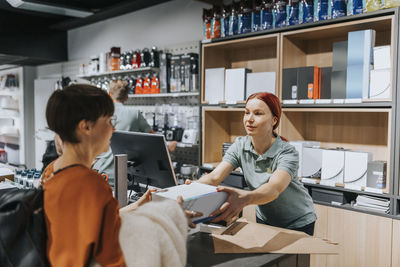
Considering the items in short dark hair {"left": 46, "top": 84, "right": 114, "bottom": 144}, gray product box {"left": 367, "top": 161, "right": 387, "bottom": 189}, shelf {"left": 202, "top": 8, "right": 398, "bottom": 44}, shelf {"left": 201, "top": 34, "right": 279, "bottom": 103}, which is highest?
shelf {"left": 202, "top": 8, "right": 398, "bottom": 44}

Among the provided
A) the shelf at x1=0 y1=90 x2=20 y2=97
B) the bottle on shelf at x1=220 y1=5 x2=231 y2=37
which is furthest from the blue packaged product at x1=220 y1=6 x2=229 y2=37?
the shelf at x1=0 y1=90 x2=20 y2=97

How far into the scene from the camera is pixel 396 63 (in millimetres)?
2199

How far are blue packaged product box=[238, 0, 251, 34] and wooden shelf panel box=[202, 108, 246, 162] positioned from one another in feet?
2.44

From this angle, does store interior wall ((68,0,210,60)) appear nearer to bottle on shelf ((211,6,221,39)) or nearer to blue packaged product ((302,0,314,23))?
bottle on shelf ((211,6,221,39))

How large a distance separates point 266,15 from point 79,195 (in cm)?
248

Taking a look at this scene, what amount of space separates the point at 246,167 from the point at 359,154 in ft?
3.06

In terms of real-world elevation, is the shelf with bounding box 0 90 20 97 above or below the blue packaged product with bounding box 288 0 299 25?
below

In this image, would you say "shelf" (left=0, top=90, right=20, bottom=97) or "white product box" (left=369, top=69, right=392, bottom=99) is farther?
"shelf" (left=0, top=90, right=20, bottom=97)

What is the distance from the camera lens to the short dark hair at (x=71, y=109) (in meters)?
0.94

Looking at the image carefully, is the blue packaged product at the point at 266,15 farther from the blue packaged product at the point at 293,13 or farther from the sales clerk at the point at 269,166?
the sales clerk at the point at 269,166

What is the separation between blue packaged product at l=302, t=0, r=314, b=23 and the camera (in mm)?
2654

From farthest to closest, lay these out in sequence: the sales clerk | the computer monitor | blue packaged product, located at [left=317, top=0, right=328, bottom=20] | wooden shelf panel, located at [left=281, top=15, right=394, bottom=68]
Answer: blue packaged product, located at [left=317, top=0, right=328, bottom=20] < wooden shelf panel, located at [left=281, top=15, right=394, bottom=68] < the sales clerk < the computer monitor

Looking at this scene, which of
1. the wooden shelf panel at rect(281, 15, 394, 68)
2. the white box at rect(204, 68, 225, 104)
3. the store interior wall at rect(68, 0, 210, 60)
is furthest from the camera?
the store interior wall at rect(68, 0, 210, 60)

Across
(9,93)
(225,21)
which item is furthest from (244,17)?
(9,93)
